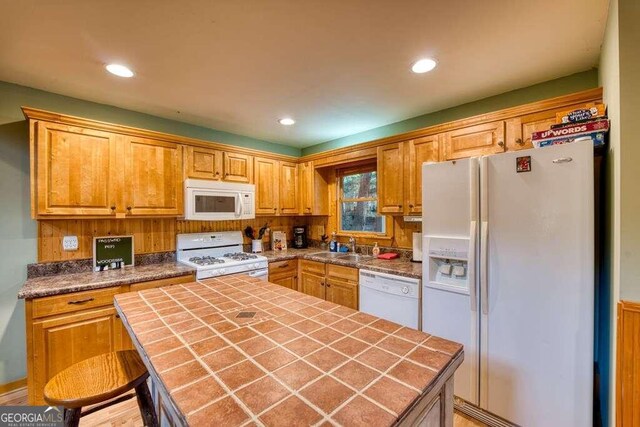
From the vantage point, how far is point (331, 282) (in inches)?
120

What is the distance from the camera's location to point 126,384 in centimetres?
117

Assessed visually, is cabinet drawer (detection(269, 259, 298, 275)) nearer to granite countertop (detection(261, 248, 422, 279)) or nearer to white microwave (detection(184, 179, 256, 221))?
granite countertop (detection(261, 248, 422, 279))

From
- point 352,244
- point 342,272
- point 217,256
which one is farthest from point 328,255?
point 217,256

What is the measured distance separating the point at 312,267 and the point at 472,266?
190 centimetres

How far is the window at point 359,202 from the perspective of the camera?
11.5 ft

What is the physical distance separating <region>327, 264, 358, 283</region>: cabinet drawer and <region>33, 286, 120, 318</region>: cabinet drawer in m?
1.95

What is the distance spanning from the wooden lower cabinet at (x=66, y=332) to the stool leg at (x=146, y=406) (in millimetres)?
1206

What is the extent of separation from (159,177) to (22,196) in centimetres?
98

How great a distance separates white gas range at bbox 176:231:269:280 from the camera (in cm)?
274

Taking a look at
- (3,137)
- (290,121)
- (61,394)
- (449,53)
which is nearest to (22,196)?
(3,137)

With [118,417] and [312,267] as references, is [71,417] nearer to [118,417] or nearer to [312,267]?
[118,417]

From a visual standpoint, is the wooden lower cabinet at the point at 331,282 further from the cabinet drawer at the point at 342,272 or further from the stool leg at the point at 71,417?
the stool leg at the point at 71,417

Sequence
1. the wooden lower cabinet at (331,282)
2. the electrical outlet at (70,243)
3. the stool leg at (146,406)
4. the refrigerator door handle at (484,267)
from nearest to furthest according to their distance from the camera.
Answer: the stool leg at (146,406) → the refrigerator door handle at (484,267) → the electrical outlet at (70,243) → the wooden lower cabinet at (331,282)

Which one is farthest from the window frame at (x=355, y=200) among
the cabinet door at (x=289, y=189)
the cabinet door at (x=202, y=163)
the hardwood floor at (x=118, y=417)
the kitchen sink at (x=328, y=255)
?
the hardwood floor at (x=118, y=417)
